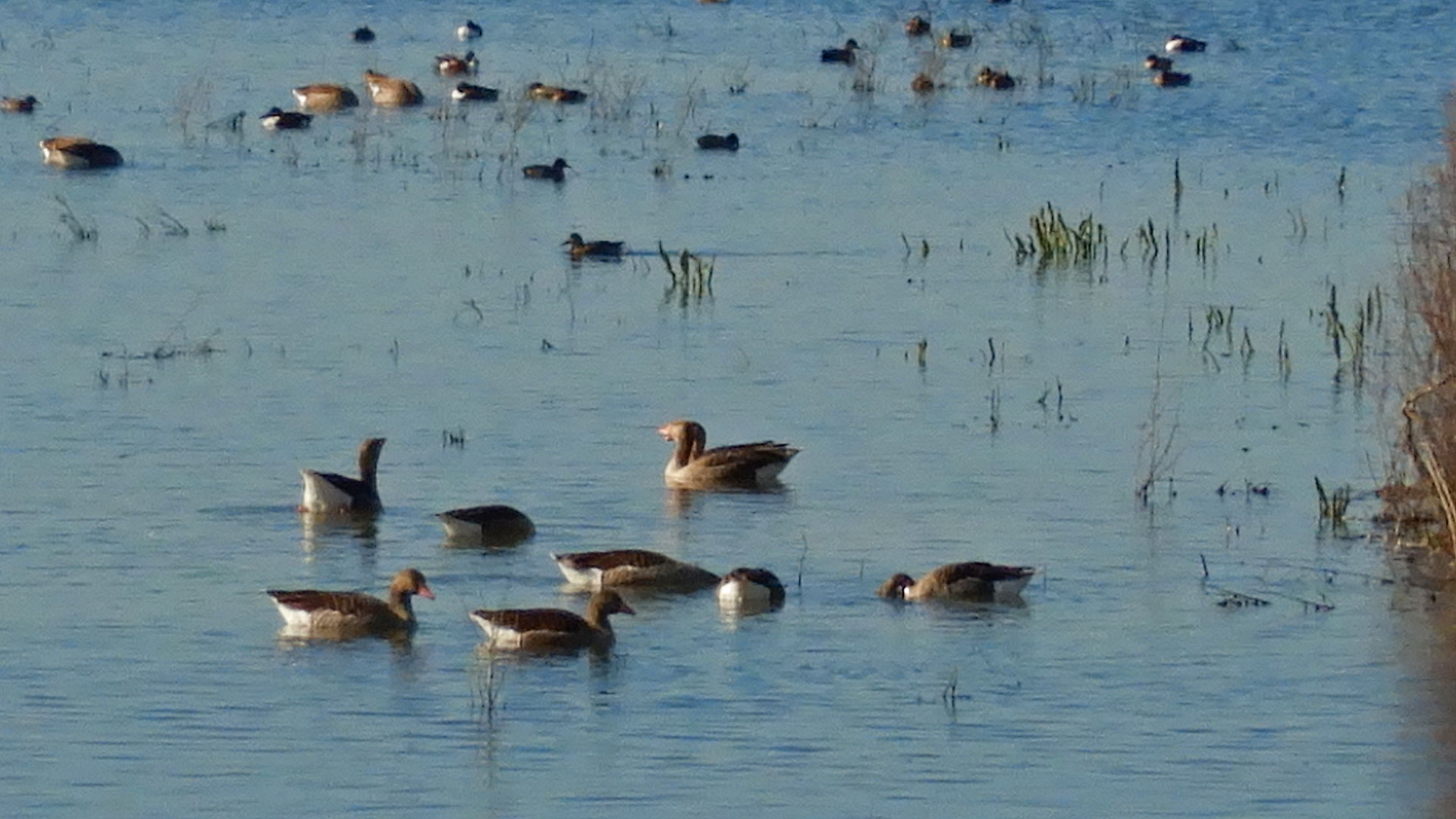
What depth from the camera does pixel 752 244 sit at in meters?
30.7

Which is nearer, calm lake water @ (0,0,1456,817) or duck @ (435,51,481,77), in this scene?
calm lake water @ (0,0,1456,817)

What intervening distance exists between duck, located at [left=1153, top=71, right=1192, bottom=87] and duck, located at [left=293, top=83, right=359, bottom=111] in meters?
11.3

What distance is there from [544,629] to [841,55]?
33489mm

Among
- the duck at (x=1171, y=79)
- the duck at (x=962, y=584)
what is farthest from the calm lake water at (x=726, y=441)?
the duck at (x=1171, y=79)

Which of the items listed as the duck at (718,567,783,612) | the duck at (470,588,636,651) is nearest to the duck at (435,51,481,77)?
the duck at (718,567,783,612)

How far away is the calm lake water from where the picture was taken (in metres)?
13.9

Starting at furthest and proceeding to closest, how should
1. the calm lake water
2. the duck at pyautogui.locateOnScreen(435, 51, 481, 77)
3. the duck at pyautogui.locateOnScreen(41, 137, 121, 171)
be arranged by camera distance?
the duck at pyautogui.locateOnScreen(435, 51, 481, 77) < the duck at pyautogui.locateOnScreen(41, 137, 121, 171) < the calm lake water

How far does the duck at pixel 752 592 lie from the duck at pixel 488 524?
1783 mm

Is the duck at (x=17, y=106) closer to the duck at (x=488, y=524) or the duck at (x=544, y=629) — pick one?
the duck at (x=488, y=524)

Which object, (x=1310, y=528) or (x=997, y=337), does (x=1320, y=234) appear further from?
(x=1310, y=528)

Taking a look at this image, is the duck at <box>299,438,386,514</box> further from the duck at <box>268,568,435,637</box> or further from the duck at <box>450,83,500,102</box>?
the duck at <box>450,83,500,102</box>

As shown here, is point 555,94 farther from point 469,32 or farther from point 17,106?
point 469,32

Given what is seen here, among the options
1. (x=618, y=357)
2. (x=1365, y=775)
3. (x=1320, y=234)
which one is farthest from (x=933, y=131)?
(x=1365, y=775)

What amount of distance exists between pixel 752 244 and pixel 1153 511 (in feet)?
39.0
